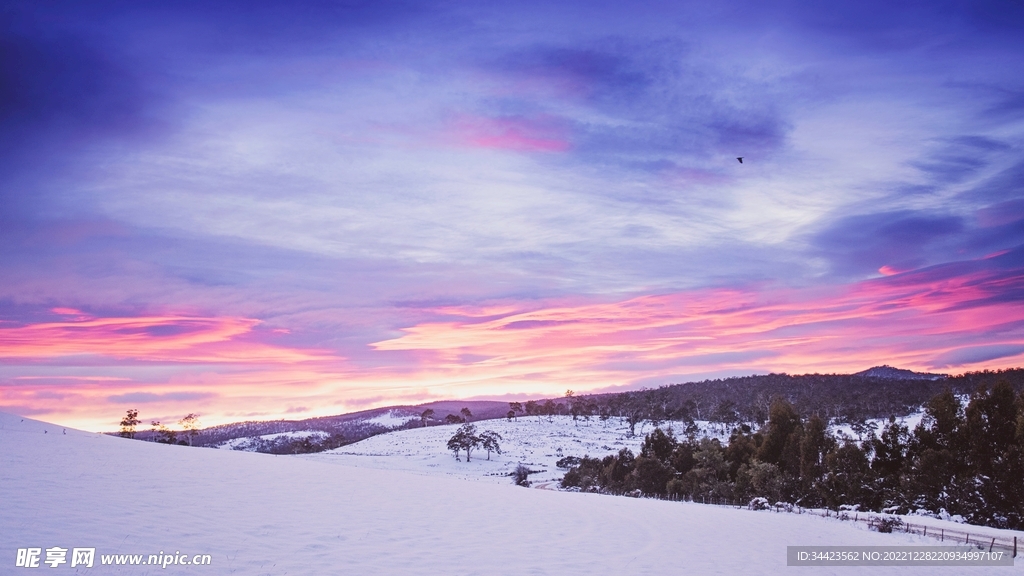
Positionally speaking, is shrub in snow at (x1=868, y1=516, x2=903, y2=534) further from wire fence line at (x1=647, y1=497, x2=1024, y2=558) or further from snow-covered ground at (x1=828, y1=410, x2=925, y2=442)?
snow-covered ground at (x1=828, y1=410, x2=925, y2=442)

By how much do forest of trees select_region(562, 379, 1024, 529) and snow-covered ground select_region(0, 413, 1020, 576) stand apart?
1743 cm

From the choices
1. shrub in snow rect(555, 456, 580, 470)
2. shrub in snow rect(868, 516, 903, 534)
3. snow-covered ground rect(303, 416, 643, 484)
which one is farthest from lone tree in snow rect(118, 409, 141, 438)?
shrub in snow rect(868, 516, 903, 534)

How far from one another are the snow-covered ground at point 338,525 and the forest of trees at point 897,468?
57.2 ft

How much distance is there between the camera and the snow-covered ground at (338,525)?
52.9ft

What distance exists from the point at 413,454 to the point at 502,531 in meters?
94.0

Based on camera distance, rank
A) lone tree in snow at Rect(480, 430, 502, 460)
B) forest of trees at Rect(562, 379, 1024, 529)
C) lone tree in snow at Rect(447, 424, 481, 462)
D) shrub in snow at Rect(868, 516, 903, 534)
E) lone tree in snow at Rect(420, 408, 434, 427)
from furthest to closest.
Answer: lone tree in snow at Rect(420, 408, 434, 427) → lone tree in snow at Rect(480, 430, 502, 460) → lone tree in snow at Rect(447, 424, 481, 462) → forest of trees at Rect(562, 379, 1024, 529) → shrub in snow at Rect(868, 516, 903, 534)

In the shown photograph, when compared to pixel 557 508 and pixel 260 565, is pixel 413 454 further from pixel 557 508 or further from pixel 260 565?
pixel 260 565

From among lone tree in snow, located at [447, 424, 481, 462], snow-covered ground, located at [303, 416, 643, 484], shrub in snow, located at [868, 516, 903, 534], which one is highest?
shrub in snow, located at [868, 516, 903, 534]

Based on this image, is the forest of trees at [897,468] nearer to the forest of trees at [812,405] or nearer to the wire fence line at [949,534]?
the wire fence line at [949,534]

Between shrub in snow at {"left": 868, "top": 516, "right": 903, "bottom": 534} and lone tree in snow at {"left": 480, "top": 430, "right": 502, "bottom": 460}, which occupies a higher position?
shrub in snow at {"left": 868, "top": 516, "right": 903, "bottom": 534}

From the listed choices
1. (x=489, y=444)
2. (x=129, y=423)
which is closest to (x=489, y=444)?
(x=489, y=444)

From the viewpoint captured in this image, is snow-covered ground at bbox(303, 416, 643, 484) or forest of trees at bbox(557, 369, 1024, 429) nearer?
snow-covered ground at bbox(303, 416, 643, 484)

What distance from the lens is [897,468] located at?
5275 centimetres

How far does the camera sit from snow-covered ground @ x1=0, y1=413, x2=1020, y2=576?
1611cm
